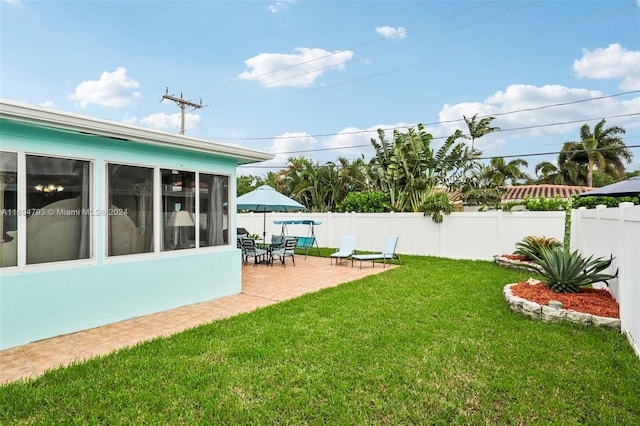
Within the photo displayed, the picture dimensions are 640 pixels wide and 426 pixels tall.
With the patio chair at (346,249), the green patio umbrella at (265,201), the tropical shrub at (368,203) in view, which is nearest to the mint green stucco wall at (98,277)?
the green patio umbrella at (265,201)

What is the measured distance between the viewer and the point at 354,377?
12.3 feet

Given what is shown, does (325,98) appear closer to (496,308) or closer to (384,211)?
(384,211)

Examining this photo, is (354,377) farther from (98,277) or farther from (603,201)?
(603,201)

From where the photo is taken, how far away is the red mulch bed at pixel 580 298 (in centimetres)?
555

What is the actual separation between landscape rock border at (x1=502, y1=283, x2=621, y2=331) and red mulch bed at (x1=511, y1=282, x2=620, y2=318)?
0.65 ft

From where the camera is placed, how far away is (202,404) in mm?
3234

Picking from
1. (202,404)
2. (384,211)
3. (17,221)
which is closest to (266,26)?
(384,211)

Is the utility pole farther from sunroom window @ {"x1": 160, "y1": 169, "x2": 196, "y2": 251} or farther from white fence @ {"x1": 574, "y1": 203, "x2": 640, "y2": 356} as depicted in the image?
white fence @ {"x1": 574, "y1": 203, "x2": 640, "y2": 356}

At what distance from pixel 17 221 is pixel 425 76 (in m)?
19.6

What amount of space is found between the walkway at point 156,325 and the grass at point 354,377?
18.2 inches

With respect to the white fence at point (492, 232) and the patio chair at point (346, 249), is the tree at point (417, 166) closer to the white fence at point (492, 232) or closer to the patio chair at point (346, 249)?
the white fence at point (492, 232)

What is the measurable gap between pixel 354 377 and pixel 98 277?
433 cm

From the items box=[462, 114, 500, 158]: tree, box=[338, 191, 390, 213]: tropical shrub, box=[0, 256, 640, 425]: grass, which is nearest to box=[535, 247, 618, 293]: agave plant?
box=[0, 256, 640, 425]: grass

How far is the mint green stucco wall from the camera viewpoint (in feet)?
15.6
